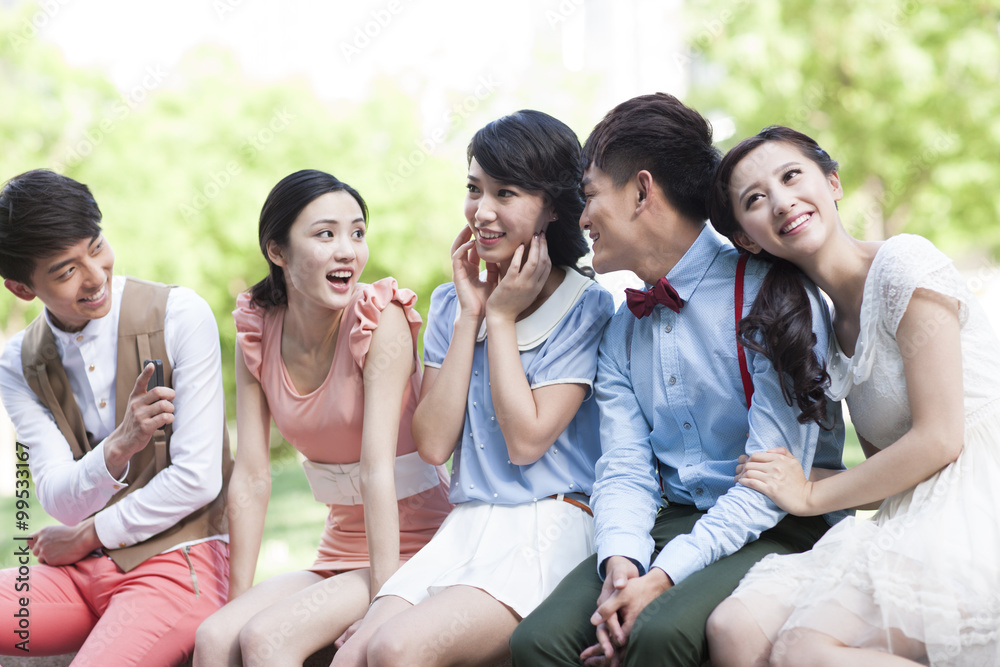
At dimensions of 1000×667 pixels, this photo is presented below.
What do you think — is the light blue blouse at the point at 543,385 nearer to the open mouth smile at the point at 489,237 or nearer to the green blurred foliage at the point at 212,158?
the open mouth smile at the point at 489,237

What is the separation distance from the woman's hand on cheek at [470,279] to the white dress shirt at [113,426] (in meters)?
0.84

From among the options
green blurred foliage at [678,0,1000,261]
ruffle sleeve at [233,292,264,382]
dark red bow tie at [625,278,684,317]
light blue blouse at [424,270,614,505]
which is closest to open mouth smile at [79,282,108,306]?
ruffle sleeve at [233,292,264,382]

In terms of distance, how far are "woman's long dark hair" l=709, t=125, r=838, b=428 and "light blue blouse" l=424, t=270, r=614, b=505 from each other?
0.50m

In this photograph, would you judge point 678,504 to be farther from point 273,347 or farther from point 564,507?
point 273,347

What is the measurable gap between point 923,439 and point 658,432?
2.39 feet

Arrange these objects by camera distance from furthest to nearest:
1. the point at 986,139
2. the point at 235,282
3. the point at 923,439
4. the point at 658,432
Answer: the point at 235,282 < the point at 986,139 < the point at 658,432 < the point at 923,439

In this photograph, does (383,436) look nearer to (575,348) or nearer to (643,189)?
(575,348)

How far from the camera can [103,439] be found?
9.41 ft

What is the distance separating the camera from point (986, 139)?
1064 centimetres

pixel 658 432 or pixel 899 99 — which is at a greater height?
pixel 899 99

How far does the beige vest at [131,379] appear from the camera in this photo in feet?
9.24

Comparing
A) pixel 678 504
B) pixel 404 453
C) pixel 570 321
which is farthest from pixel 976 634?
pixel 404 453

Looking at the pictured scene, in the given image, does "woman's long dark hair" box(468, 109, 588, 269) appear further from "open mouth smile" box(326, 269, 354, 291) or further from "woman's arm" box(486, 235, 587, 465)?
"open mouth smile" box(326, 269, 354, 291)

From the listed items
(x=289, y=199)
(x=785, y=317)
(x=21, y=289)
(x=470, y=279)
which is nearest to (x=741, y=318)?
(x=785, y=317)
